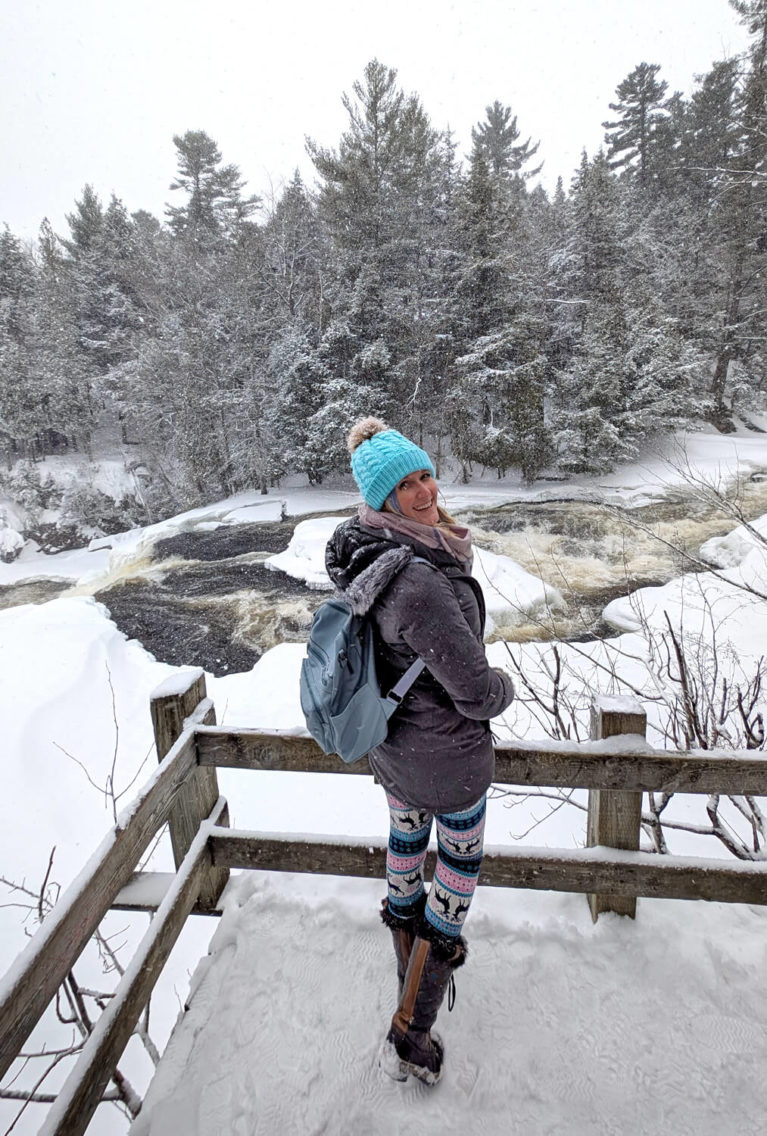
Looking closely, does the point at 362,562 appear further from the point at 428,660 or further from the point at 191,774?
the point at 191,774

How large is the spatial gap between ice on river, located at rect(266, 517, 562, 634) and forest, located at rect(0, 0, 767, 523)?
6.13m

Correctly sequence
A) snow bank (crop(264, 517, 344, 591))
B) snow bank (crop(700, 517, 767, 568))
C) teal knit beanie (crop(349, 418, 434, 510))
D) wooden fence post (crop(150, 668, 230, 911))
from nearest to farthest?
teal knit beanie (crop(349, 418, 434, 510)) → wooden fence post (crop(150, 668, 230, 911)) → snow bank (crop(700, 517, 767, 568)) → snow bank (crop(264, 517, 344, 591))

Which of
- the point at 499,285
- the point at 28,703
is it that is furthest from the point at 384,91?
the point at 28,703

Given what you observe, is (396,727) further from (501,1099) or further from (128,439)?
(128,439)

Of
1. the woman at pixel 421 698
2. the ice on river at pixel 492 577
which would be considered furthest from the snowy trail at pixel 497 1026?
the ice on river at pixel 492 577

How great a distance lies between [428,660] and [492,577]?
26.5 ft

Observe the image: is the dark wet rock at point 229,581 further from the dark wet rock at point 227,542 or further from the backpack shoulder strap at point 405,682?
the backpack shoulder strap at point 405,682

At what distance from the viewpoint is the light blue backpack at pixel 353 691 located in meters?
1.41

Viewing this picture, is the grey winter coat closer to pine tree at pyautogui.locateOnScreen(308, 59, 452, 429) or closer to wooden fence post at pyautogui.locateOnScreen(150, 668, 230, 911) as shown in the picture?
wooden fence post at pyautogui.locateOnScreen(150, 668, 230, 911)

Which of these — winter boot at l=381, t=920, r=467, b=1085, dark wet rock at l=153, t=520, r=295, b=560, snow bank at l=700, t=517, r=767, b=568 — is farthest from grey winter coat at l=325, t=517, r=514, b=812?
dark wet rock at l=153, t=520, r=295, b=560

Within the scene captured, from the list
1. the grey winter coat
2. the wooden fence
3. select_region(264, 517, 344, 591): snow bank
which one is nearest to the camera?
the grey winter coat

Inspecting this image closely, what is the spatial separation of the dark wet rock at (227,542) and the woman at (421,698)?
12.2 m

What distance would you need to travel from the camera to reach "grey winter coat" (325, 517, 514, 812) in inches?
52.6

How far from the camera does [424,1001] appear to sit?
1.59m
